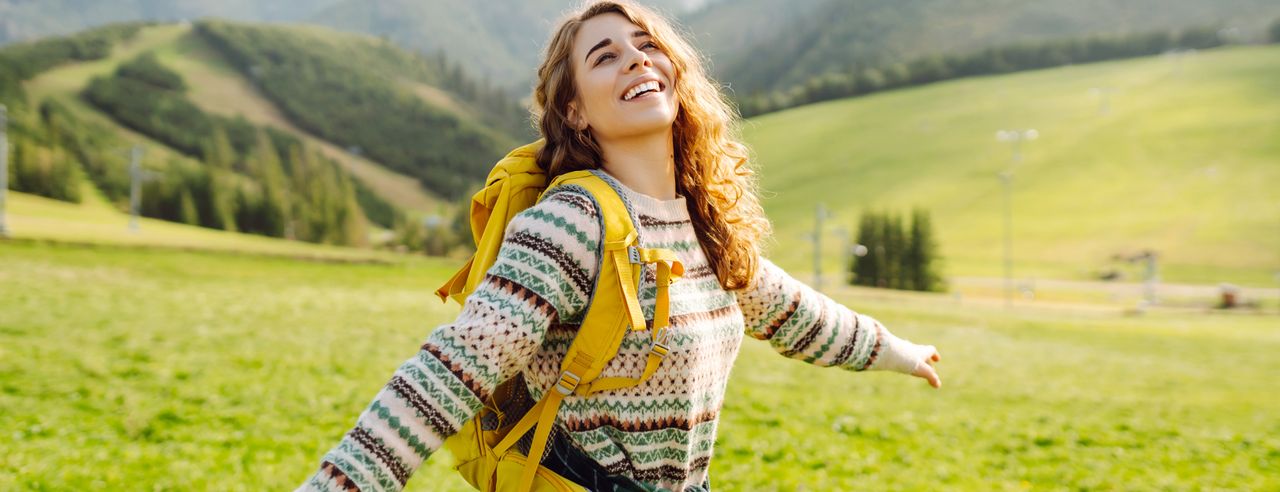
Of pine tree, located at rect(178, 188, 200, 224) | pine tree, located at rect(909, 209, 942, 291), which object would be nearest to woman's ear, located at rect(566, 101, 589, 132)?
pine tree, located at rect(909, 209, 942, 291)

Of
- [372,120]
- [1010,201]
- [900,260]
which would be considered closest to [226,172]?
[372,120]

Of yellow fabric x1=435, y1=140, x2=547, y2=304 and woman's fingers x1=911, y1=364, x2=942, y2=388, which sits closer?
yellow fabric x1=435, y1=140, x2=547, y2=304

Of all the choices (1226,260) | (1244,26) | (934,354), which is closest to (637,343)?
(934,354)

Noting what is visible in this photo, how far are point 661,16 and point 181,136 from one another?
554 ft

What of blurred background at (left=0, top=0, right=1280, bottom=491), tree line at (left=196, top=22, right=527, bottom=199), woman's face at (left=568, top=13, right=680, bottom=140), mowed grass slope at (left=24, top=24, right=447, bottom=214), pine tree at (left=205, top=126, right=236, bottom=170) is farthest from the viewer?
tree line at (left=196, top=22, right=527, bottom=199)

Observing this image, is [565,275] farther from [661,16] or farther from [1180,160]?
[1180,160]

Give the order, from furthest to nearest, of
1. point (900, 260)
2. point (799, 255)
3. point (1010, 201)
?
point (1010, 201) → point (799, 255) → point (900, 260)

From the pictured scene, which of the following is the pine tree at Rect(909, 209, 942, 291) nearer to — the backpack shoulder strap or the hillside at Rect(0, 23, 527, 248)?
the backpack shoulder strap

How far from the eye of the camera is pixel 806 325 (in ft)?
10.6

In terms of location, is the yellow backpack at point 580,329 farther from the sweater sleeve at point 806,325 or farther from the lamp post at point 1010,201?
the lamp post at point 1010,201

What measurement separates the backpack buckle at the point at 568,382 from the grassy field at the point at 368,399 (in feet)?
14.4

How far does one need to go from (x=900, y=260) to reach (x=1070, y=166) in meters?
35.8

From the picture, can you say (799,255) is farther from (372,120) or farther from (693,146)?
(372,120)

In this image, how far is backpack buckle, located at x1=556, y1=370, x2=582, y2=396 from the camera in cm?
230
